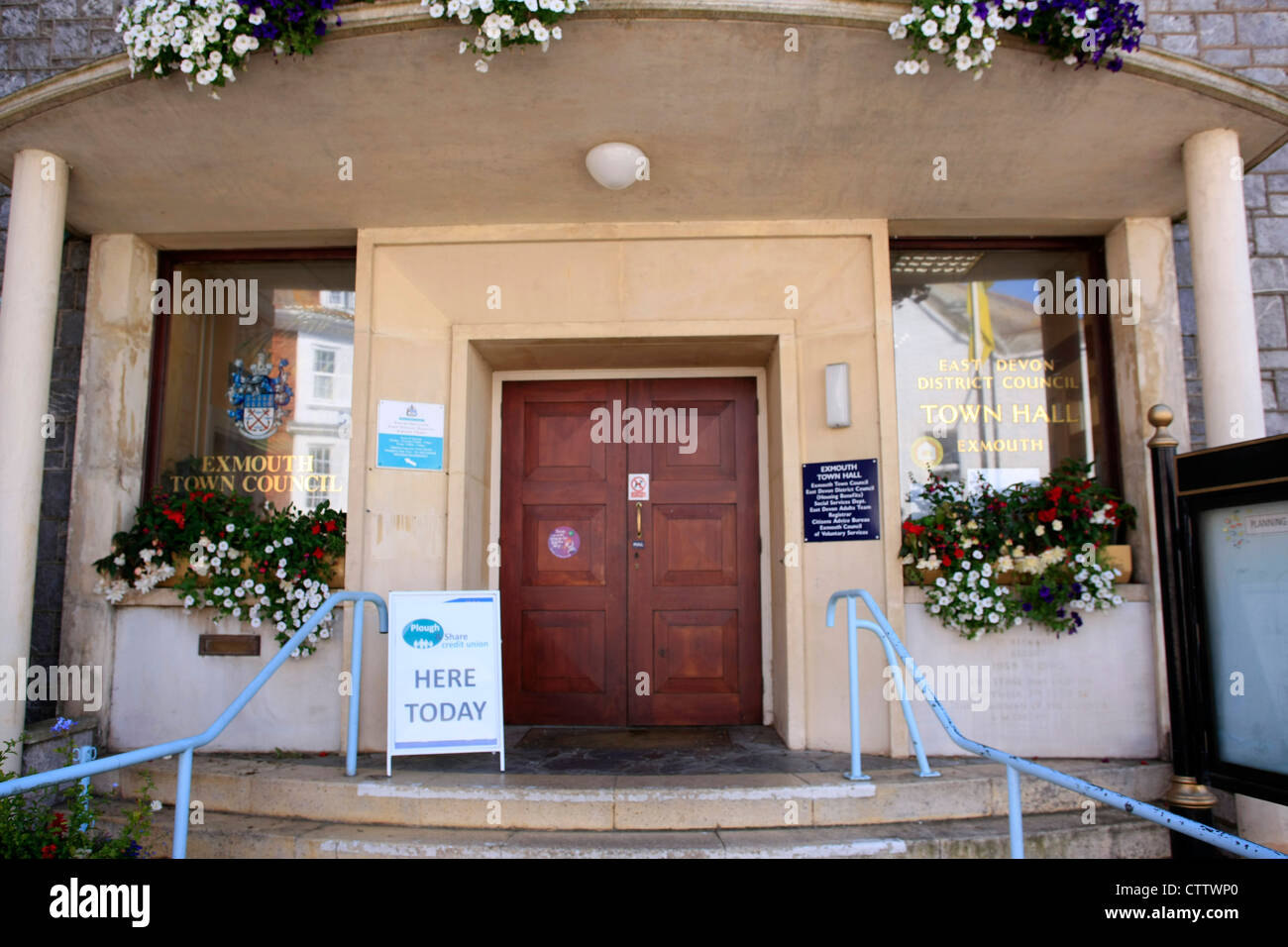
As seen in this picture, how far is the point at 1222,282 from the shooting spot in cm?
434

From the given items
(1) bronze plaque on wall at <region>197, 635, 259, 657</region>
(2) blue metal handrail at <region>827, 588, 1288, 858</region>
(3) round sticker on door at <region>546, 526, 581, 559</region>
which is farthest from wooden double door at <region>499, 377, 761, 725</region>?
(1) bronze plaque on wall at <region>197, 635, 259, 657</region>

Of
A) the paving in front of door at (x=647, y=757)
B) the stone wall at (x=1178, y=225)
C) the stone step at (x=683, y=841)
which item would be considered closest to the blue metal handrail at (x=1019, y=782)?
the stone step at (x=683, y=841)

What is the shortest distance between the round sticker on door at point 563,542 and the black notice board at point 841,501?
155cm

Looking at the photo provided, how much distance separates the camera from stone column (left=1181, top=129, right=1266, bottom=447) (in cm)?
426

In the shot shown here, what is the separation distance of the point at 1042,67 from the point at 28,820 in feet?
17.3

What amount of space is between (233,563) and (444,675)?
5.27 feet

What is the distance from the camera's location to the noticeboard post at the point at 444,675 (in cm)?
439

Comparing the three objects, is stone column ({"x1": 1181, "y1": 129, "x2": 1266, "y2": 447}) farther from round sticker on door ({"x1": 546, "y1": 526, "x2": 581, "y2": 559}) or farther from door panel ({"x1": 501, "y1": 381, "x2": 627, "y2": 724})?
round sticker on door ({"x1": 546, "y1": 526, "x2": 581, "y2": 559})

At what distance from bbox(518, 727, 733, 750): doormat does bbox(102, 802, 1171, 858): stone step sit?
1.07m

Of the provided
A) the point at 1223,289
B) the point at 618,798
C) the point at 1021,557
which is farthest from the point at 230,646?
the point at 1223,289

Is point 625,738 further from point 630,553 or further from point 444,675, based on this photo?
point 444,675

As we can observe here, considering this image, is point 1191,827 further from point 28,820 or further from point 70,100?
point 70,100

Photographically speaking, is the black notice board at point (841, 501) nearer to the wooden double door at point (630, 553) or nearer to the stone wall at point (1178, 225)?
the wooden double door at point (630, 553)

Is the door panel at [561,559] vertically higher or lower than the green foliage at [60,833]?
higher
